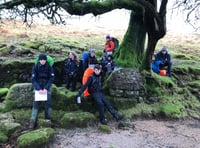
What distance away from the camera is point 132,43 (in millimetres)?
16672

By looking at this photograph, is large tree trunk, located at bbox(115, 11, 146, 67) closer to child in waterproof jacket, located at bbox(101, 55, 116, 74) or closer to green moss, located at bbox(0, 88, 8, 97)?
child in waterproof jacket, located at bbox(101, 55, 116, 74)

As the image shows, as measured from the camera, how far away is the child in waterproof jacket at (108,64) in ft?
50.9

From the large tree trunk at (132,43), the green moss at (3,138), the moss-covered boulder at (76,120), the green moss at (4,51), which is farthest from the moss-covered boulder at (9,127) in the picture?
the green moss at (4,51)

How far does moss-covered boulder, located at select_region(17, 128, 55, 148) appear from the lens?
10.5m

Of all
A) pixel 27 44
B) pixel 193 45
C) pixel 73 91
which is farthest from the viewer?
pixel 193 45

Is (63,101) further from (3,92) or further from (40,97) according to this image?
(3,92)

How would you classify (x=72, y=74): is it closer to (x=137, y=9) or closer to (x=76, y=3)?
(x=76, y=3)

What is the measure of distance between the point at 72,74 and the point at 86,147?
4.14 metres

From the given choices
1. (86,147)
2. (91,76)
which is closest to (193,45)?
(91,76)

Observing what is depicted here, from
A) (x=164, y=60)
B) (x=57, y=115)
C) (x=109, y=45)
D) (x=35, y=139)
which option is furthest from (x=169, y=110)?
(x=35, y=139)

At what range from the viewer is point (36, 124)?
39.1 ft

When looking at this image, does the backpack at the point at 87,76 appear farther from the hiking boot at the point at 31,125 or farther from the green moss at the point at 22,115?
the hiking boot at the point at 31,125

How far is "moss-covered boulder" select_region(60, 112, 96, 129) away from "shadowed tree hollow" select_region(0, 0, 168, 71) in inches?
130

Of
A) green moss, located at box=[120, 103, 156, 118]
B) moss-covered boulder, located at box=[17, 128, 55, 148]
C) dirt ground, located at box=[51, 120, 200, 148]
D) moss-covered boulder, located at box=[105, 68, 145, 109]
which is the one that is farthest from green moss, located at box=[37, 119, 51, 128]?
green moss, located at box=[120, 103, 156, 118]
